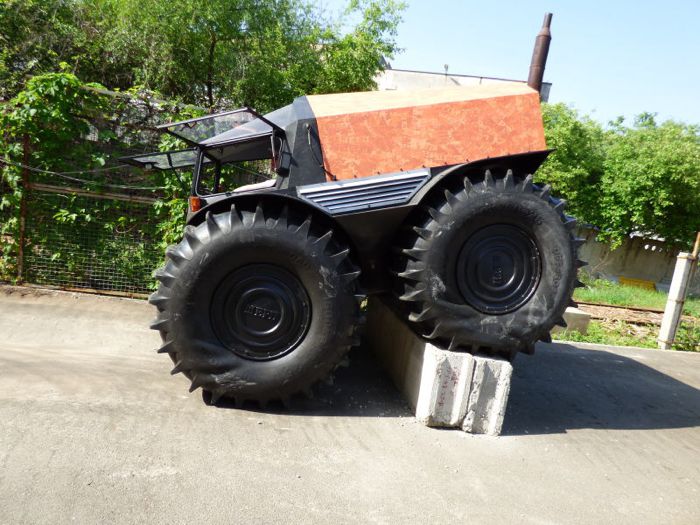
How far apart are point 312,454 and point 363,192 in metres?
1.92

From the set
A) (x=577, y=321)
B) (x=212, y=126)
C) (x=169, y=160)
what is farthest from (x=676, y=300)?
(x=169, y=160)

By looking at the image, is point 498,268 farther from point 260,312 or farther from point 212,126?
point 212,126

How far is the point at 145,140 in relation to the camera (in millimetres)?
6949

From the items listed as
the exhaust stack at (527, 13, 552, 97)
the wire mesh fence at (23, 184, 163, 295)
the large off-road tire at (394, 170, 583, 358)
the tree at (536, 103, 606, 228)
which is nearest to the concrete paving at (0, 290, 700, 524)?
the large off-road tire at (394, 170, 583, 358)

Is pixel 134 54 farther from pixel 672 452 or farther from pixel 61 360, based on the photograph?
pixel 672 452

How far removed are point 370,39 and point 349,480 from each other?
59.0 ft

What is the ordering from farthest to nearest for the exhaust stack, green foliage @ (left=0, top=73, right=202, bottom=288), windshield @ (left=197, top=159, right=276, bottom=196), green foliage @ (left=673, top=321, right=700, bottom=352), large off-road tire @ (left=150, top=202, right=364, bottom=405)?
green foliage @ (left=673, top=321, right=700, bottom=352) → green foliage @ (left=0, top=73, right=202, bottom=288) → windshield @ (left=197, top=159, right=276, bottom=196) → the exhaust stack → large off-road tire @ (left=150, top=202, right=364, bottom=405)

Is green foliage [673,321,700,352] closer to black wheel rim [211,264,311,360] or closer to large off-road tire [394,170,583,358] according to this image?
large off-road tire [394,170,583,358]

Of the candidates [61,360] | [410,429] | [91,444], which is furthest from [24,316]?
[410,429]

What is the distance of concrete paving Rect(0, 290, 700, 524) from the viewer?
2664 mm

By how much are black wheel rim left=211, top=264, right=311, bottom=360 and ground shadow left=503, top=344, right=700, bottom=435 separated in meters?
1.89

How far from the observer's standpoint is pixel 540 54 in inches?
184

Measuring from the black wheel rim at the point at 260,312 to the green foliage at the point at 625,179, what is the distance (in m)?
17.2

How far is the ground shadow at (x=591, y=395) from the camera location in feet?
14.5
